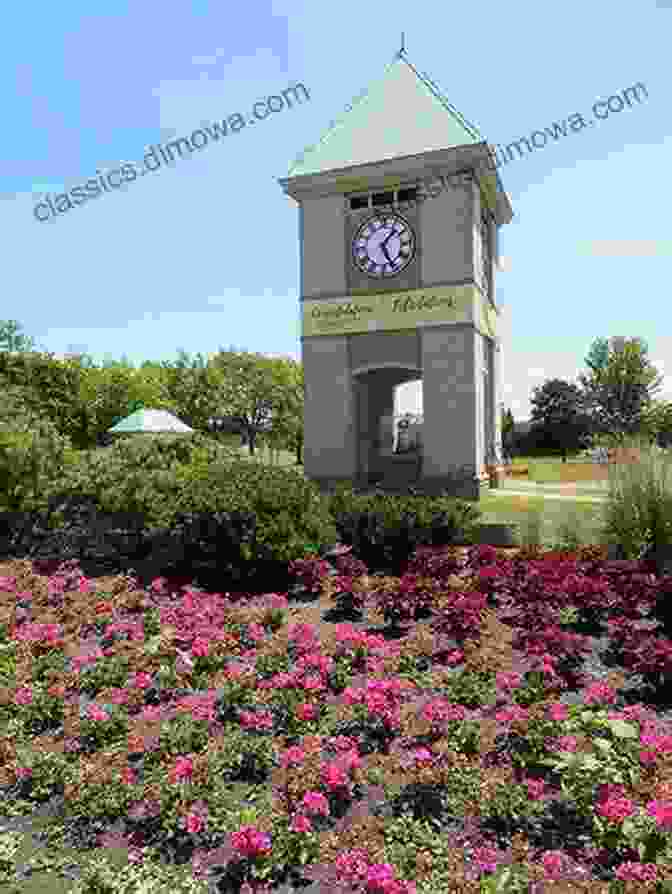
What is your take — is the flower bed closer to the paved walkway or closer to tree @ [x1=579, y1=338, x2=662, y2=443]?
the paved walkway

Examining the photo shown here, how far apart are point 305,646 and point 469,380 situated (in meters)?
10.6

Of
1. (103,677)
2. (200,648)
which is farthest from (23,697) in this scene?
(200,648)

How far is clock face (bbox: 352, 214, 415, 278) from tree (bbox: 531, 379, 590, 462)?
3772 cm

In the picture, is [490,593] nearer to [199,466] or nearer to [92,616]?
[92,616]

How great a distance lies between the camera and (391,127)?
16.4 meters

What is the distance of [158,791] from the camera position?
4398mm

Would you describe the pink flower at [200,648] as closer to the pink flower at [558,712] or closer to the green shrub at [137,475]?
the green shrub at [137,475]

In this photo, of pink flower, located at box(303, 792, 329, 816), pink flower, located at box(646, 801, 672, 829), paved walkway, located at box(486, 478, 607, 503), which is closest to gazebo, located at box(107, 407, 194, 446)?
paved walkway, located at box(486, 478, 607, 503)

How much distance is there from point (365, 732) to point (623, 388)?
175 ft

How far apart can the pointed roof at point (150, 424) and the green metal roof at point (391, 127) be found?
8505mm

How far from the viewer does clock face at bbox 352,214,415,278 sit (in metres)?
16.2

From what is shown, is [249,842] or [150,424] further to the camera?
[150,424]

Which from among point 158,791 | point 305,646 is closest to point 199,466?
point 305,646

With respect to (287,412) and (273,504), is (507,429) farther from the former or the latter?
A: (273,504)
